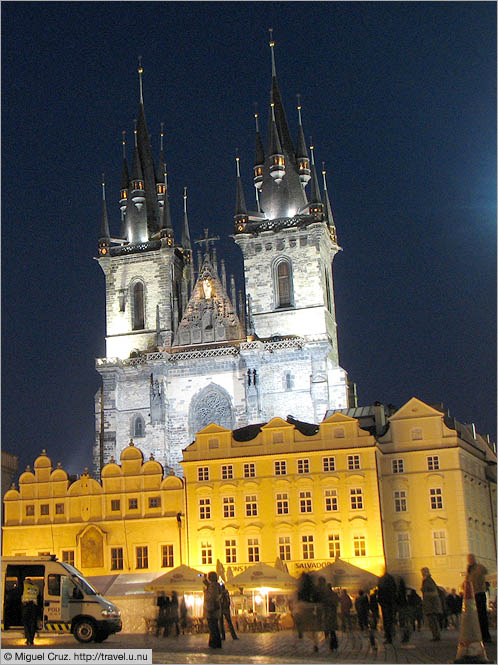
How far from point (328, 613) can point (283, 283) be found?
38.0 metres

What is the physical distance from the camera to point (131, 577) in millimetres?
34750

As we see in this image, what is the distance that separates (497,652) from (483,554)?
21.5m

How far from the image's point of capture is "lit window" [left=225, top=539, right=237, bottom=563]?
1409 inches

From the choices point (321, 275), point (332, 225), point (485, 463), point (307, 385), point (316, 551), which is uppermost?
point (332, 225)

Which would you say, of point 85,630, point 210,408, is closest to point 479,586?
point 85,630

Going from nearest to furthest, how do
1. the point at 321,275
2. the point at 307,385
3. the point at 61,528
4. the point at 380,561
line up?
the point at 380,561 < the point at 61,528 < the point at 307,385 < the point at 321,275

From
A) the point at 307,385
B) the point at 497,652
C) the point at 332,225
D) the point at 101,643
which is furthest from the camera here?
the point at 332,225

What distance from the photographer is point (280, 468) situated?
36156 millimetres

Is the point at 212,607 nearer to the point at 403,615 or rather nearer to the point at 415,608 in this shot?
the point at 403,615

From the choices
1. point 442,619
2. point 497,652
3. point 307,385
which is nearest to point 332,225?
point 307,385

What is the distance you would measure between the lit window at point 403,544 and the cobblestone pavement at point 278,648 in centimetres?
1333

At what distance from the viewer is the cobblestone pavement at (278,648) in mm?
15945

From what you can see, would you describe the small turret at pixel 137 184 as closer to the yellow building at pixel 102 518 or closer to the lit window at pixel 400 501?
the yellow building at pixel 102 518

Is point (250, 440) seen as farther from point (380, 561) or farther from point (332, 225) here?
point (332, 225)
